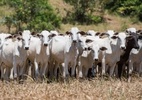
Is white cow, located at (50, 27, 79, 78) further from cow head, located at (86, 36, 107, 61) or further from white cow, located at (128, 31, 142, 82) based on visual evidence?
white cow, located at (128, 31, 142, 82)

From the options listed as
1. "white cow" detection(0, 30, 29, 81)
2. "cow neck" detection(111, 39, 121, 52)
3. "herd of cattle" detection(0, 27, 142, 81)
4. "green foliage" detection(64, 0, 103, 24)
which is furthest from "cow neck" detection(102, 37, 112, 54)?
"green foliage" detection(64, 0, 103, 24)

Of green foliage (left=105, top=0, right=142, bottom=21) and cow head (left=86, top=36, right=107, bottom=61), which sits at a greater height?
green foliage (left=105, top=0, right=142, bottom=21)

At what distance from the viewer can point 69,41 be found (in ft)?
43.1

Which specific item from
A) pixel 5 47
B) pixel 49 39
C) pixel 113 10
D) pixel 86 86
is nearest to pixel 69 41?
pixel 49 39

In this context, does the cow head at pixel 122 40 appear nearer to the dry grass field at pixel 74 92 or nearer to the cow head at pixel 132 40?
the cow head at pixel 132 40

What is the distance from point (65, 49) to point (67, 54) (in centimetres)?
22

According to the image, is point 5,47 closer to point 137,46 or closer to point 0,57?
point 0,57

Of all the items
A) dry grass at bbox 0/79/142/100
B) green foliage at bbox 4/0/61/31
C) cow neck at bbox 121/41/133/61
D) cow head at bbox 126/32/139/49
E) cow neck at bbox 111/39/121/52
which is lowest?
dry grass at bbox 0/79/142/100

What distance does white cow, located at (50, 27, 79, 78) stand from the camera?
1290cm

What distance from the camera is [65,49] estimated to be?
1310 cm

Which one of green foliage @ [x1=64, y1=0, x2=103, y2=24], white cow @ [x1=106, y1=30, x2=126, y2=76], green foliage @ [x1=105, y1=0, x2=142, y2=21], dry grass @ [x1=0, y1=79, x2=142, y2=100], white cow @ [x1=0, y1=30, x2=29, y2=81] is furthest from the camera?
green foliage @ [x1=105, y1=0, x2=142, y2=21]

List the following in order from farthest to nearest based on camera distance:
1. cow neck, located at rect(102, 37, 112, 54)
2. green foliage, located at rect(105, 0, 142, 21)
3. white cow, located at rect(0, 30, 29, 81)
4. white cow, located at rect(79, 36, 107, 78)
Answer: green foliage, located at rect(105, 0, 142, 21) → cow neck, located at rect(102, 37, 112, 54) → white cow, located at rect(79, 36, 107, 78) → white cow, located at rect(0, 30, 29, 81)

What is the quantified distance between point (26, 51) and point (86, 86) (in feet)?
16.0

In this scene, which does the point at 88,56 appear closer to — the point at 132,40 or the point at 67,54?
the point at 67,54
